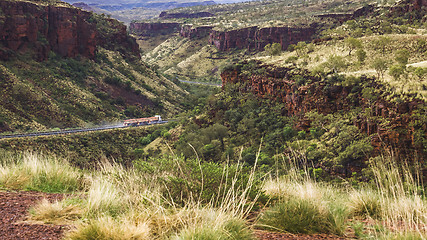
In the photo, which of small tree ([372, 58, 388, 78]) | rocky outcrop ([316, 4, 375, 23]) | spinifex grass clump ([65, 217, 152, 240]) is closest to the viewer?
spinifex grass clump ([65, 217, 152, 240])

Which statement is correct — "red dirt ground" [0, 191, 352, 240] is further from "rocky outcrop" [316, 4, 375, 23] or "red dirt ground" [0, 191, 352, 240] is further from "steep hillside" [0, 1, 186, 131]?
"rocky outcrop" [316, 4, 375, 23]

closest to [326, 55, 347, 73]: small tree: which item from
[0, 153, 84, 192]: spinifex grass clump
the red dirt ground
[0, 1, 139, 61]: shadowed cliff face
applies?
[0, 153, 84, 192]: spinifex grass clump

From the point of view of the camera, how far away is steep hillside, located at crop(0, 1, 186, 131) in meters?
53.9

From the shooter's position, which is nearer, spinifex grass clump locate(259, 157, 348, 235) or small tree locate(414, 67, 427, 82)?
spinifex grass clump locate(259, 157, 348, 235)

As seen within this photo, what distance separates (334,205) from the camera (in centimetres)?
641

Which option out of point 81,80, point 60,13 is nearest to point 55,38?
point 60,13

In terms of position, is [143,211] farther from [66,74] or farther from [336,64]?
[66,74]

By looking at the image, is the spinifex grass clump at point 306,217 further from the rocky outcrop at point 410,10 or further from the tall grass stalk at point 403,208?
the rocky outcrop at point 410,10

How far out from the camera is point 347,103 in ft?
105

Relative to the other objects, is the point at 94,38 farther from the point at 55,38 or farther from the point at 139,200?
the point at 139,200

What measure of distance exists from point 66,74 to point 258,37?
251ft

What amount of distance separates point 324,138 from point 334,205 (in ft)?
85.6

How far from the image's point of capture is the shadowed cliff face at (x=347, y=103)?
24953mm

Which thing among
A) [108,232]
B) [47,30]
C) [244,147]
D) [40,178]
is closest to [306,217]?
[108,232]
